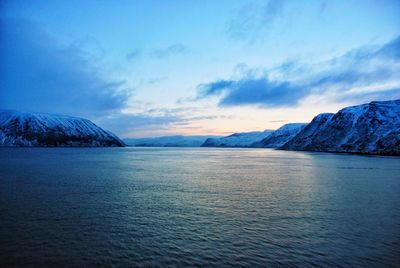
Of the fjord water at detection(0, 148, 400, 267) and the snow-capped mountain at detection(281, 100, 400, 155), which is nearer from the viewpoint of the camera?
the fjord water at detection(0, 148, 400, 267)

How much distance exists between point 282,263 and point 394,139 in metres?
173

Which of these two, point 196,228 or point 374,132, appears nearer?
point 196,228

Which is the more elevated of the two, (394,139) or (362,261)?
(394,139)

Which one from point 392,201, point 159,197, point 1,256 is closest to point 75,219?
point 1,256

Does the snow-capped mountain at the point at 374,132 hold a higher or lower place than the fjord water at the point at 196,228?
higher

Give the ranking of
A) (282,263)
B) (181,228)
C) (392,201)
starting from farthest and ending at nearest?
(392,201) < (181,228) < (282,263)

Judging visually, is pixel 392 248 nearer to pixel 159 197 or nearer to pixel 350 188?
pixel 159 197

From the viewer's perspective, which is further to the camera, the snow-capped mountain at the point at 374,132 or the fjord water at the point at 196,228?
the snow-capped mountain at the point at 374,132

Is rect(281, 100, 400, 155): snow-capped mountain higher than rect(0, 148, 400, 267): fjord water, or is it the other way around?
rect(281, 100, 400, 155): snow-capped mountain

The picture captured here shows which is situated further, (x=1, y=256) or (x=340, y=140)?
(x=340, y=140)

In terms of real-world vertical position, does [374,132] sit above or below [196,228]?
above

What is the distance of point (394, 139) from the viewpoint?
502 feet

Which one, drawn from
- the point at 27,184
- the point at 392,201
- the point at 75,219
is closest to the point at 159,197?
the point at 75,219

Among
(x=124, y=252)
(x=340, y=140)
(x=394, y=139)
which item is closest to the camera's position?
(x=124, y=252)
